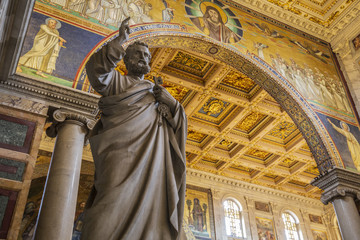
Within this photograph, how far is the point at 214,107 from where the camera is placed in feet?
41.8

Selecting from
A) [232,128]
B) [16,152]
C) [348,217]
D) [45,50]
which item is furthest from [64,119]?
[232,128]

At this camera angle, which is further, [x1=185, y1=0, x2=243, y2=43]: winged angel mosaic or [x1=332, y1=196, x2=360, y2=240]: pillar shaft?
[x1=185, y1=0, x2=243, y2=43]: winged angel mosaic

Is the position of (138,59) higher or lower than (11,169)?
lower

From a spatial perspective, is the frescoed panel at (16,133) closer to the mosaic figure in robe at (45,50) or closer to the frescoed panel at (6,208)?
the frescoed panel at (6,208)

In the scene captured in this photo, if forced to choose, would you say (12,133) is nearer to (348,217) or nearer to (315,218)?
(348,217)

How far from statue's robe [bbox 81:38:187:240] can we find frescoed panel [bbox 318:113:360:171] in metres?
7.66

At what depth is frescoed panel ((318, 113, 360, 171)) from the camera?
9.13 meters

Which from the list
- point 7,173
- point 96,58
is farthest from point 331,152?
point 96,58

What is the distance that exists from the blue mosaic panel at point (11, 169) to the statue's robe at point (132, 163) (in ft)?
10.3

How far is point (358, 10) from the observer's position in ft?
35.9

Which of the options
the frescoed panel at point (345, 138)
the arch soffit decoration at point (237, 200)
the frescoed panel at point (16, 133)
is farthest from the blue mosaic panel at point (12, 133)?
the arch soffit decoration at point (237, 200)

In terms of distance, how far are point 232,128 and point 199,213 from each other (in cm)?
335

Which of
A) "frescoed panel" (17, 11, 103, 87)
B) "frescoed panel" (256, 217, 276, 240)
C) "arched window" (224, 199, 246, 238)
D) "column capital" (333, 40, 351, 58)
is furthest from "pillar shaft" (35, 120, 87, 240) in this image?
"frescoed panel" (256, 217, 276, 240)

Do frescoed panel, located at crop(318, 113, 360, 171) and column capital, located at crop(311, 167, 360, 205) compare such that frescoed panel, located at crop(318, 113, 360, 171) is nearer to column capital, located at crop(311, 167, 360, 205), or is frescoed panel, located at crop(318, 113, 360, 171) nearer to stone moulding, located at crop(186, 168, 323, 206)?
column capital, located at crop(311, 167, 360, 205)
